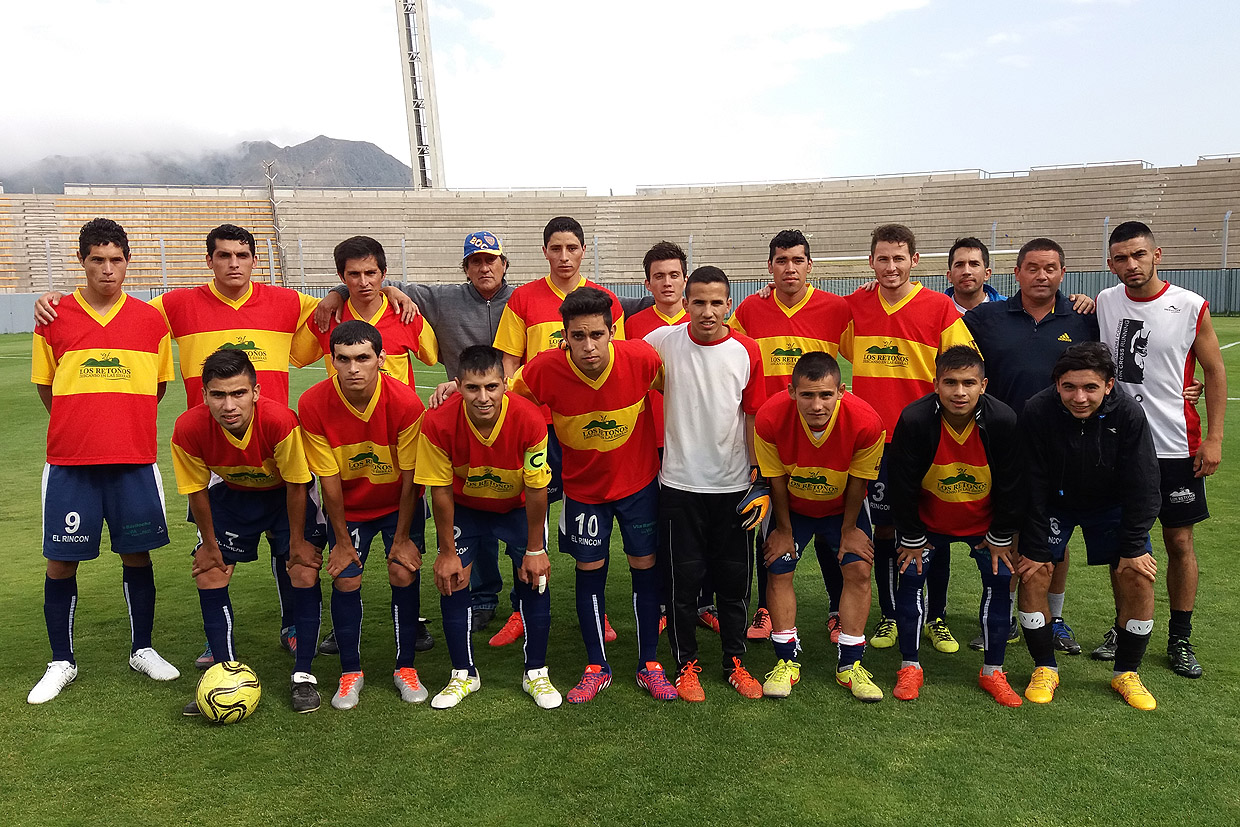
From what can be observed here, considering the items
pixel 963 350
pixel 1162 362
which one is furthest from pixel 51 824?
pixel 1162 362

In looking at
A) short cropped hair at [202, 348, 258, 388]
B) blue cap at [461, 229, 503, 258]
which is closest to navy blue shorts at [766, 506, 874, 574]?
blue cap at [461, 229, 503, 258]

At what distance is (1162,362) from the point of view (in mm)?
4312

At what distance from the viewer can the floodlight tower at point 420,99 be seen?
44688 mm

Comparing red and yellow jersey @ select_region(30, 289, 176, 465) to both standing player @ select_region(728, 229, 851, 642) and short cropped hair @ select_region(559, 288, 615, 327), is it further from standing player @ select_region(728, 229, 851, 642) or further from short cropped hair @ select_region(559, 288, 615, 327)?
standing player @ select_region(728, 229, 851, 642)

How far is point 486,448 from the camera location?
4109 millimetres

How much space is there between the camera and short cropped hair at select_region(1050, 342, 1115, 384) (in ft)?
12.7

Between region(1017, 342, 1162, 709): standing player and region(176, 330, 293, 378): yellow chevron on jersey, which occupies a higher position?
region(176, 330, 293, 378): yellow chevron on jersey

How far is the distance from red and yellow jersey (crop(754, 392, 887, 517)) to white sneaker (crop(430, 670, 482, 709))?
1769mm

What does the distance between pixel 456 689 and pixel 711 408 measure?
1.83 meters

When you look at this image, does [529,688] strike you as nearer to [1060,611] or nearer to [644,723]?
[644,723]

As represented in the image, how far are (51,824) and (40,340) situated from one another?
8.00 feet

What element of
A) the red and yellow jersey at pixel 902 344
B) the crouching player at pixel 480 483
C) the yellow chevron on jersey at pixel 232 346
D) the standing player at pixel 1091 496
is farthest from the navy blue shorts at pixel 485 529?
the standing player at pixel 1091 496

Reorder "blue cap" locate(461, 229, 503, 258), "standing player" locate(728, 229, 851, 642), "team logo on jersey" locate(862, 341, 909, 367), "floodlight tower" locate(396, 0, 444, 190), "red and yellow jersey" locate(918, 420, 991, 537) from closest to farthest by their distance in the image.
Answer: "red and yellow jersey" locate(918, 420, 991, 537) < "team logo on jersey" locate(862, 341, 909, 367) < "standing player" locate(728, 229, 851, 642) < "blue cap" locate(461, 229, 503, 258) < "floodlight tower" locate(396, 0, 444, 190)

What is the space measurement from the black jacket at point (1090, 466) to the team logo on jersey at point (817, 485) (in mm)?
915
